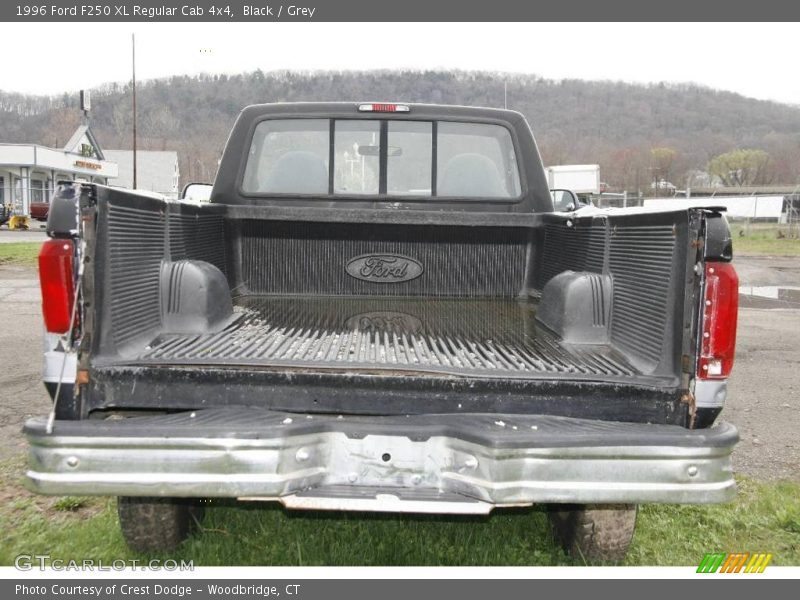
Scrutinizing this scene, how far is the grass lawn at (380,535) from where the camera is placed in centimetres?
302

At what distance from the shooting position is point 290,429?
2100mm

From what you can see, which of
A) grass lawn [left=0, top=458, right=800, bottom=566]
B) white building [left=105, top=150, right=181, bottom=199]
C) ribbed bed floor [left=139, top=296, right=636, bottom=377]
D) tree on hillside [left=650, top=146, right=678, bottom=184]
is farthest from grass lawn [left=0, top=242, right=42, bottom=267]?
tree on hillside [left=650, top=146, right=678, bottom=184]

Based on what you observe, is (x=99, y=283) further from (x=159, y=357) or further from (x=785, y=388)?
(x=785, y=388)

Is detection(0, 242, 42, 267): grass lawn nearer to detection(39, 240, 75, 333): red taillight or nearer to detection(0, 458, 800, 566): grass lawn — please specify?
detection(0, 458, 800, 566): grass lawn

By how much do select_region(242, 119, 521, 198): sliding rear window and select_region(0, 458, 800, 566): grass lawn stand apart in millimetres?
1813

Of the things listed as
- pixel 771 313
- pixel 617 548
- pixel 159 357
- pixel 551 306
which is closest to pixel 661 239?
pixel 551 306

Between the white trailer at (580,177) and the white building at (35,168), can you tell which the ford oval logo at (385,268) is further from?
the white building at (35,168)

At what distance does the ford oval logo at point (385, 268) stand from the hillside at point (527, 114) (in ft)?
136

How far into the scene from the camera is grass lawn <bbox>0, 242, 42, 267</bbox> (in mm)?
16672

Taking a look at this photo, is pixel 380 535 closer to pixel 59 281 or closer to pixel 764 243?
pixel 59 281

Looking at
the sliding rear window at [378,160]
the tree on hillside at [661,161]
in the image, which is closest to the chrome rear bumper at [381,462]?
the sliding rear window at [378,160]

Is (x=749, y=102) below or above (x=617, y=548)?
above

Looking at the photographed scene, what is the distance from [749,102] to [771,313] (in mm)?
91910

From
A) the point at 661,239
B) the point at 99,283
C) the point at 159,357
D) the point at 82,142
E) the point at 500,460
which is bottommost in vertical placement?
the point at 500,460
